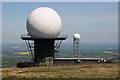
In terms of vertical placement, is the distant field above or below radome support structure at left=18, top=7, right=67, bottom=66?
below

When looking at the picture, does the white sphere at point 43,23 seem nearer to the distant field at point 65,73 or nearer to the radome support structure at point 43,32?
the radome support structure at point 43,32

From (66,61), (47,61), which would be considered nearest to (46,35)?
(47,61)

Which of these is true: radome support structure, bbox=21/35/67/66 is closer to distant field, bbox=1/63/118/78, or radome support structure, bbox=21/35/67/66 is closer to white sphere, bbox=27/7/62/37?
white sphere, bbox=27/7/62/37

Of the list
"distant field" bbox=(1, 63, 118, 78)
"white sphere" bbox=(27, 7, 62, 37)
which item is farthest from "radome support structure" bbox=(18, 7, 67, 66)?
"distant field" bbox=(1, 63, 118, 78)

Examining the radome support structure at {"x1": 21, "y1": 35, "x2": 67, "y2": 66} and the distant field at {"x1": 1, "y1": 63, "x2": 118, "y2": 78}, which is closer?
the distant field at {"x1": 1, "y1": 63, "x2": 118, "y2": 78}

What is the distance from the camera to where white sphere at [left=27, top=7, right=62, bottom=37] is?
6222 cm

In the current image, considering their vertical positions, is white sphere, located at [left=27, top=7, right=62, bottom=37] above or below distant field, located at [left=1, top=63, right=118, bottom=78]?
above

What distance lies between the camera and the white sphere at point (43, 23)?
6222cm

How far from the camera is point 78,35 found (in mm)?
80812

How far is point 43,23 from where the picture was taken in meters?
62.1

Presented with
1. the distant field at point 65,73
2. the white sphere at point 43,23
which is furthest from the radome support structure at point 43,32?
the distant field at point 65,73

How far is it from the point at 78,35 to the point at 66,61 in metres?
8.74

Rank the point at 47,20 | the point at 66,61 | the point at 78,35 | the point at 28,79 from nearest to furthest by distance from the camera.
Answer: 1. the point at 28,79
2. the point at 47,20
3. the point at 66,61
4. the point at 78,35

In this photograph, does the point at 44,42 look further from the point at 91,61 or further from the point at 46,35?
the point at 91,61
